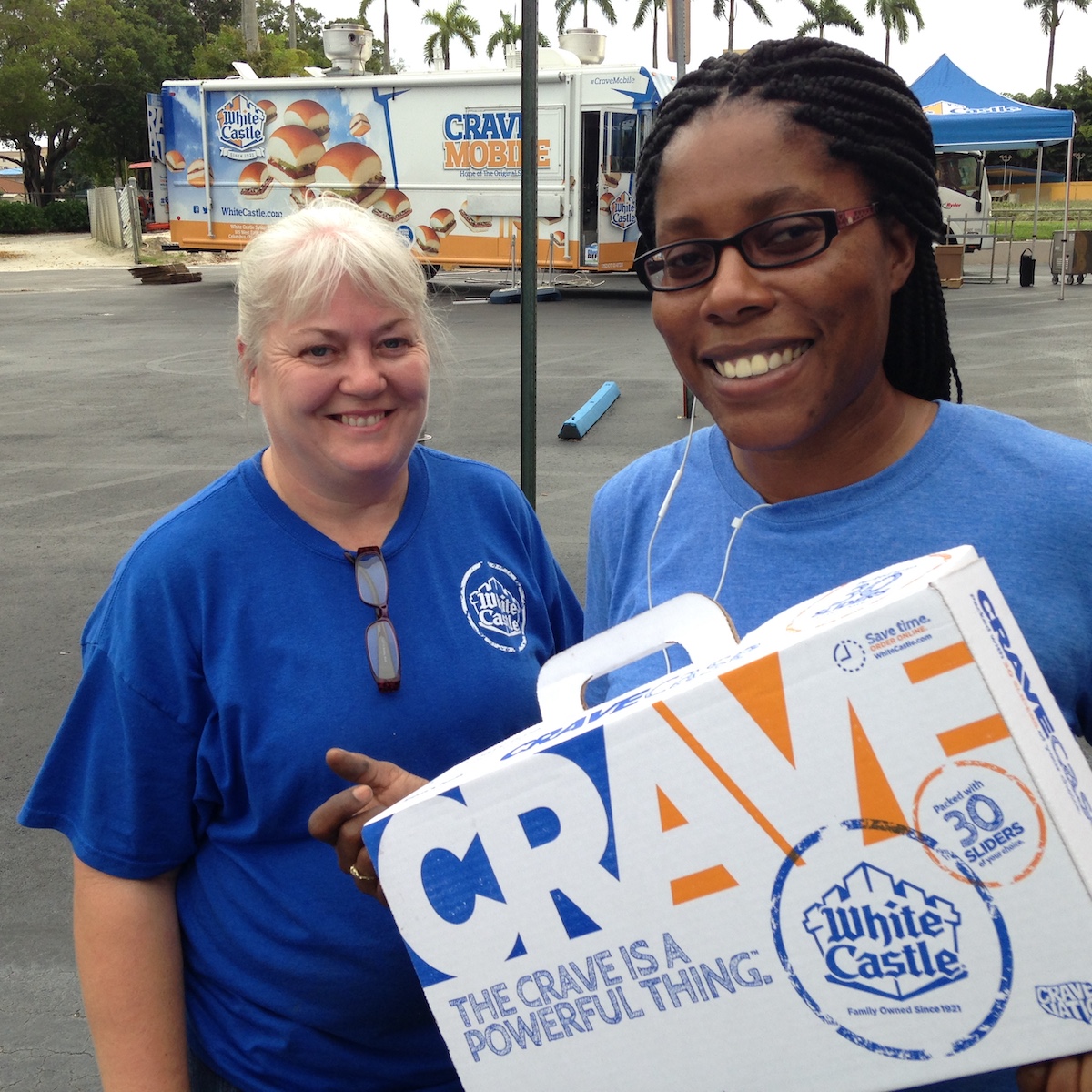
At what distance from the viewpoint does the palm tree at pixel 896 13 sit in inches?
2311

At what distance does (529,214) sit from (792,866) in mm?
3002

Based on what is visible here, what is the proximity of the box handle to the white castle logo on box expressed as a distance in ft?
0.91

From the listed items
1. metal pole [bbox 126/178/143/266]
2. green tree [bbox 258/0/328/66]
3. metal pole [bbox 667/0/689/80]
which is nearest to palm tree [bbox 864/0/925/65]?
green tree [bbox 258/0/328/66]

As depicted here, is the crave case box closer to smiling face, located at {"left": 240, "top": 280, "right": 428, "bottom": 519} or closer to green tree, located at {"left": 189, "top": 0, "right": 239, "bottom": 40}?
smiling face, located at {"left": 240, "top": 280, "right": 428, "bottom": 519}

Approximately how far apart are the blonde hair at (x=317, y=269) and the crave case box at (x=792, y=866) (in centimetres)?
92

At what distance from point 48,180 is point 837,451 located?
52399 millimetres

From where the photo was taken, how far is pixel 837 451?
1434mm

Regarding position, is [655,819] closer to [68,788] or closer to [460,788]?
[460,788]

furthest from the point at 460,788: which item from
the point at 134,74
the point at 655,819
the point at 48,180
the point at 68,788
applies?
the point at 48,180

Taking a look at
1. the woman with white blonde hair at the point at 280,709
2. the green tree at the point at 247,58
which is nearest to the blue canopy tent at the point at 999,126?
the woman with white blonde hair at the point at 280,709

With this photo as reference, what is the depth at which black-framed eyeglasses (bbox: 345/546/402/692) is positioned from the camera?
1727mm

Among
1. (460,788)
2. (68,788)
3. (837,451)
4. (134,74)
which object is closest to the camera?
(460,788)

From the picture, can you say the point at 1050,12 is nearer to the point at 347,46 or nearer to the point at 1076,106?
the point at 1076,106

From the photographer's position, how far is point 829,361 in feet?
4.45
